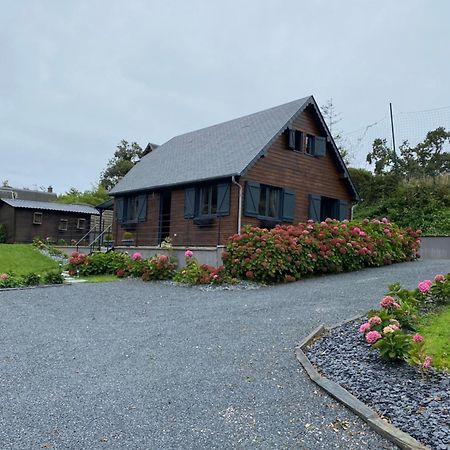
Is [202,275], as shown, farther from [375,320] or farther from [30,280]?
[375,320]

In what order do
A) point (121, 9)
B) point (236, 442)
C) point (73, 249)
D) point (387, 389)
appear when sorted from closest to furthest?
1. point (236, 442)
2. point (387, 389)
3. point (121, 9)
4. point (73, 249)

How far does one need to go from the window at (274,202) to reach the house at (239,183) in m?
0.03

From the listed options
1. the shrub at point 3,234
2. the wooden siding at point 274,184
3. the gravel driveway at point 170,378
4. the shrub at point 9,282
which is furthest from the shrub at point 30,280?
the shrub at point 3,234

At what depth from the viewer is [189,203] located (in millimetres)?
16125

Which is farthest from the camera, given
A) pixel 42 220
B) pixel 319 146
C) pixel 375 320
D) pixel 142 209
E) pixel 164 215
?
pixel 42 220

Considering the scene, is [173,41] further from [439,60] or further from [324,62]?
[439,60]

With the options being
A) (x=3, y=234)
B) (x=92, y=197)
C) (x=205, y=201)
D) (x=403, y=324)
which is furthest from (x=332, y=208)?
(x=92, y=197)

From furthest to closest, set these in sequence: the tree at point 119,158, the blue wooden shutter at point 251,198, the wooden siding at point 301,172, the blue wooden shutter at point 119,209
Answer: the tree at point 119,158, the blue wooden shutter at point 119,209, the wooden siding at point 301,172, the blue wooden shutter at point 251,198

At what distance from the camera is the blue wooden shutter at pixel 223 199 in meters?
14.9

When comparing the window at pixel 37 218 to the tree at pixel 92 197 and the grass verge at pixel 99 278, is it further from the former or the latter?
the grass verge at pixel 99 278

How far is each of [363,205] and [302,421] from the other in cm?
2146

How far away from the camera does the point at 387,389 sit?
12.6ft

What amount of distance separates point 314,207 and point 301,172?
→ 149 centimetres

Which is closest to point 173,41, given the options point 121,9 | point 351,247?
point 121,9
